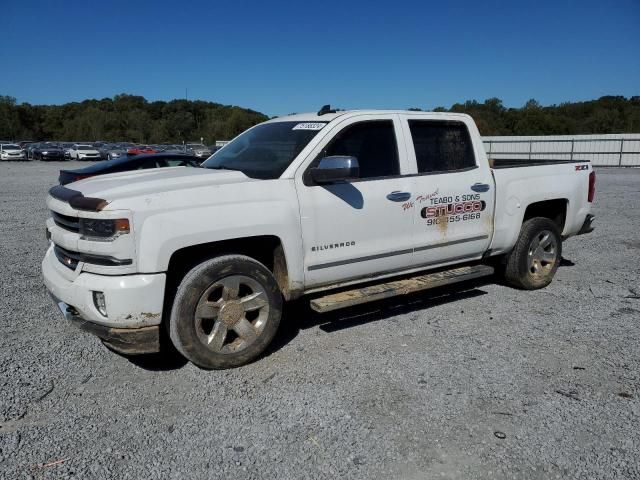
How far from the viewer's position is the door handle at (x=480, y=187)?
505 centimetres

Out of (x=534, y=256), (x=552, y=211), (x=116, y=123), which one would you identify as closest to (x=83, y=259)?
(x=534, y=256)

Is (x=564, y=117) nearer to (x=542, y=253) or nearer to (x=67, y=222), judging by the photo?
(x=542, y=253)

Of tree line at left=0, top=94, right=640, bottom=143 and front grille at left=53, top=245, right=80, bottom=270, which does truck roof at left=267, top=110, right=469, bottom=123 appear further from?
tree line at left=0, top=94, right=640, bottom=143

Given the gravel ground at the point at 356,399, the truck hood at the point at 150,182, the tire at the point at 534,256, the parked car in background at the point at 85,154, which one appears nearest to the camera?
the gravel ground at the point at 356,399

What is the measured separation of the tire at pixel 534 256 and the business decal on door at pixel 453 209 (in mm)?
834

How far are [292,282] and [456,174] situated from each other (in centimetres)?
201

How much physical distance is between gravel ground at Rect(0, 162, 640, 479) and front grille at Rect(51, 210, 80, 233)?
1.06 m

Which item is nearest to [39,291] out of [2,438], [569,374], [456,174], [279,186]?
[2,438]

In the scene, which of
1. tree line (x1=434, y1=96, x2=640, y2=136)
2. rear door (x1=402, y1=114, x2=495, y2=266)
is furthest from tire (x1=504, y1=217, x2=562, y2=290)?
tree line (x1=434, y1=96, x2=640, y2=136)

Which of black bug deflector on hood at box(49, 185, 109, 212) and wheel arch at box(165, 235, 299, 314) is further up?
black bug deflector on hood at box(49, 185, 109, 212)

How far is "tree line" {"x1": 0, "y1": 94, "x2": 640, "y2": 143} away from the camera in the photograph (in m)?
60.3

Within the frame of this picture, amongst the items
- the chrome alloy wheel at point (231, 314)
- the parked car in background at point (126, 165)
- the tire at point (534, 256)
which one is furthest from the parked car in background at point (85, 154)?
the chrome alloy wheel at point (231, 314)

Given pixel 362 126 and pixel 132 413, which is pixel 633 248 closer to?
pixel 362 126

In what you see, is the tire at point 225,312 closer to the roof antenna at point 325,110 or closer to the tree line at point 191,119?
the roof antenna at point 325,110
